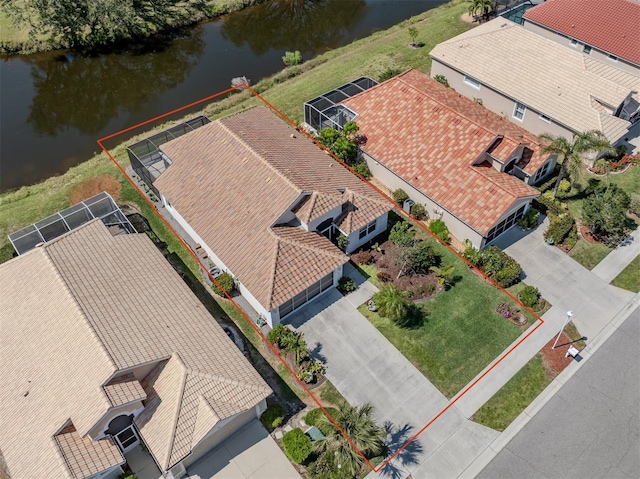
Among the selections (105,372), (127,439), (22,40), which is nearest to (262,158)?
(105,372)

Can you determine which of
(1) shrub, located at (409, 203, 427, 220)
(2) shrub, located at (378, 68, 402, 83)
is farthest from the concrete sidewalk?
(2) shrub, located at (378, 68, 402, 83)

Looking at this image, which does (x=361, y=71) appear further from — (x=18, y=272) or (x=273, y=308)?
(x=18, y=272)

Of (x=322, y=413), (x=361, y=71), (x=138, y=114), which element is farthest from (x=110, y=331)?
(x=361, y=71)

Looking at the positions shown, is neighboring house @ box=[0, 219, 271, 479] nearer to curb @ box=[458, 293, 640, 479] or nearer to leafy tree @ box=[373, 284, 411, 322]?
leafy tree @ box=[373, 284, 411, 322]

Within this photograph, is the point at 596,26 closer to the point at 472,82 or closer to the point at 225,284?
the point at 472,82

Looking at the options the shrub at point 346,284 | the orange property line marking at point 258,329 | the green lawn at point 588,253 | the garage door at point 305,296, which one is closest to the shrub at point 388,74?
the orange property line marking at point 258,329

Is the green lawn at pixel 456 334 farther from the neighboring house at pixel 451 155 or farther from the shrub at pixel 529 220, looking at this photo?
the shrub at pixel 529 220
